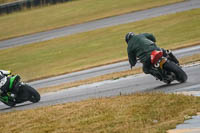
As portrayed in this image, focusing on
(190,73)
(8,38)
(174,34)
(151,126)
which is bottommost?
(8,38)

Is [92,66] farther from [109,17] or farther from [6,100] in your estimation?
[109,17]

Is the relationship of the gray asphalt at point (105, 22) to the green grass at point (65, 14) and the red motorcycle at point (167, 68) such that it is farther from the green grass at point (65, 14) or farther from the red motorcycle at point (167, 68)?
the red motorcycle at point (167, 68)

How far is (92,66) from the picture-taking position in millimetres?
24109

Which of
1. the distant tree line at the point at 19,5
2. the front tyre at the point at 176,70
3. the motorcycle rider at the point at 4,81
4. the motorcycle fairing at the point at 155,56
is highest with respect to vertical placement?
the motorcycle fairing at the point at 155,56

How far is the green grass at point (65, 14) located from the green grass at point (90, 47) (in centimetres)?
503

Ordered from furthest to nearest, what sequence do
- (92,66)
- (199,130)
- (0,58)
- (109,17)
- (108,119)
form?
(109,17)
(0,58)
(92,66)
(108,119)
(199,130)

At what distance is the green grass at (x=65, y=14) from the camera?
124 ft

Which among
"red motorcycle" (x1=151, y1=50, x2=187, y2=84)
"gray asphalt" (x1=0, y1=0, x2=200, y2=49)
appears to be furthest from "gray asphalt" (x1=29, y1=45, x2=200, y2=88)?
"gray asphalt" (x1=0, y1=0, x2=200, y2=49)

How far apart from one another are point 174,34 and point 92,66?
5.67m

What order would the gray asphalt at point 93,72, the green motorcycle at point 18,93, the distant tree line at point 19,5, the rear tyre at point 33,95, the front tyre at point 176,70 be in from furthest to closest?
the distant tree line at point 19,5 < the gray asphalt at point 93,72 < the rear tyre at point 33,95 < the green motorcycle at point 18,93 < the front tyre at point 176,70

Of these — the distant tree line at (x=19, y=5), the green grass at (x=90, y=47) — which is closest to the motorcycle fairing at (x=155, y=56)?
the green grass at (x=90, y=47)

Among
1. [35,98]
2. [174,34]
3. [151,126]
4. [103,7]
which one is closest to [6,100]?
[35,98]

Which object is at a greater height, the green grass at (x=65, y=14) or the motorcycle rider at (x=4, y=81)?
the motorcycle rider at (x=4, y=81)

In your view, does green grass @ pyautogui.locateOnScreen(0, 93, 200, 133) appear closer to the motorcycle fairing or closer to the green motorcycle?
the motorcycle fairing
